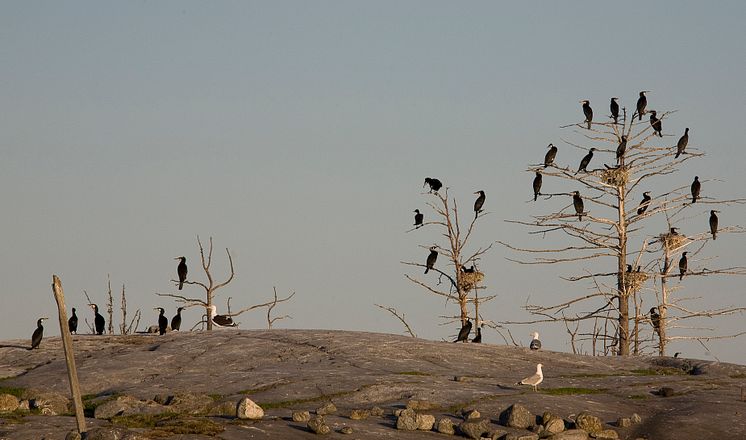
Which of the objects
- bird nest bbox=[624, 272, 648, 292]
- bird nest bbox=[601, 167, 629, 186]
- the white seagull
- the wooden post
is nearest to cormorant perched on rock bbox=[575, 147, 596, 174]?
bird nest bbox=[601, 167, 629, 186]

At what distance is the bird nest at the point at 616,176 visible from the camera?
42312 mm

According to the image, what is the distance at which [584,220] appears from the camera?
141ft

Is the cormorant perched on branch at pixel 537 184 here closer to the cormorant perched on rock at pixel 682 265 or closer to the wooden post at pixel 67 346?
the cormorant perched on rock at pixel 682 265

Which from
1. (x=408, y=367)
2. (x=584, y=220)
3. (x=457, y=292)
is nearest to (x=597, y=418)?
(x=408, y=367)

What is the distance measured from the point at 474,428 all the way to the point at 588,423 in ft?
7.46

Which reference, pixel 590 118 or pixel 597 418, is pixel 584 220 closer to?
pixel 590 118

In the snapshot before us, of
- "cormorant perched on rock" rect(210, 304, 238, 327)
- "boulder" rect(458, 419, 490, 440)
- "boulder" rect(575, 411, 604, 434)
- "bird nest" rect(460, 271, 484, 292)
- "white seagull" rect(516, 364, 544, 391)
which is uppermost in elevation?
"bird nest" rect(460, 271, 484, 292)

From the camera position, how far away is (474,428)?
23.0m

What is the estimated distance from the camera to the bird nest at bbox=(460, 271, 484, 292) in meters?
46.2

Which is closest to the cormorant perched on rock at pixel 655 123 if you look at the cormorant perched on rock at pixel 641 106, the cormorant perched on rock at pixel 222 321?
the cormorant perched on rock at pixel 641 106

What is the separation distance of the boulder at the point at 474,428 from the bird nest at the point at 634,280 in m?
20.8

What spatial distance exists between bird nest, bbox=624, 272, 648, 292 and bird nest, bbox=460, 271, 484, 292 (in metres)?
5.75

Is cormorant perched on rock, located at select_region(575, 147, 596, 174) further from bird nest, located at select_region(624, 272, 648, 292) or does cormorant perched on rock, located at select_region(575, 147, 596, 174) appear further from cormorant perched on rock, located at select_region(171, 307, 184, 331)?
cormorant perched on rock, located at select_region(171, 307, 184, 331)

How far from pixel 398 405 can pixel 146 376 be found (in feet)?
27.1
